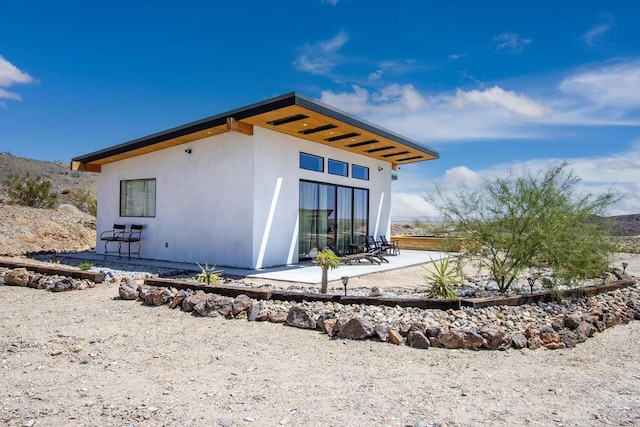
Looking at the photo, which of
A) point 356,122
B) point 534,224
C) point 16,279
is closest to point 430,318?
point 534,224

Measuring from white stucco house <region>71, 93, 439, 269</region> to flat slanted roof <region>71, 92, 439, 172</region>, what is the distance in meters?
0.02

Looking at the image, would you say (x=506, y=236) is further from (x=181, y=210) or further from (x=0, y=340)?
(x=181, y=210)

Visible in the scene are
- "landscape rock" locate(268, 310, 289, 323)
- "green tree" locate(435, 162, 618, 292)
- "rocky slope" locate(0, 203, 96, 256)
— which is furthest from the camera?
"rocky slope" locate(0, 203, 96, 256)

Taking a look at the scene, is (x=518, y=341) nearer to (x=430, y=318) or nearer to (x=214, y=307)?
(x=430, y=318)

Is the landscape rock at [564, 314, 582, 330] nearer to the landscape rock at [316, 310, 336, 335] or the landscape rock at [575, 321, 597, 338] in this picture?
the landscape rock at [575, 321, 597, 338]

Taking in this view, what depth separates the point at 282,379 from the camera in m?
2.97

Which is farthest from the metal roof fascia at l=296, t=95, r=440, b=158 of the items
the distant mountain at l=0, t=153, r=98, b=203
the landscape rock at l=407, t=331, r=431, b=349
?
the distant mountain at l=0, t=153, r=98, b=203

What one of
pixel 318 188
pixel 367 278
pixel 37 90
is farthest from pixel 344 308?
pixel 37 90

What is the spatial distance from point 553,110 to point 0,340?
11301mm

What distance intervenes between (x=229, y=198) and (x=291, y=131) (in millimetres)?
2083

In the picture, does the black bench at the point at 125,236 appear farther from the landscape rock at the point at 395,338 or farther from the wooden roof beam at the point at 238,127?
the landscape rock at the point at 395,338

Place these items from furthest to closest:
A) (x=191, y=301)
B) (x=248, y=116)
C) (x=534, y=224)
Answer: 1. (x=248, y=116)
2. (x=534, y=224)
3. (x=191, y=301)

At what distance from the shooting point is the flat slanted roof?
7523 millimetres

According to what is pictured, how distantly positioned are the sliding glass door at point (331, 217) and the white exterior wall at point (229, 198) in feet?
1.00
